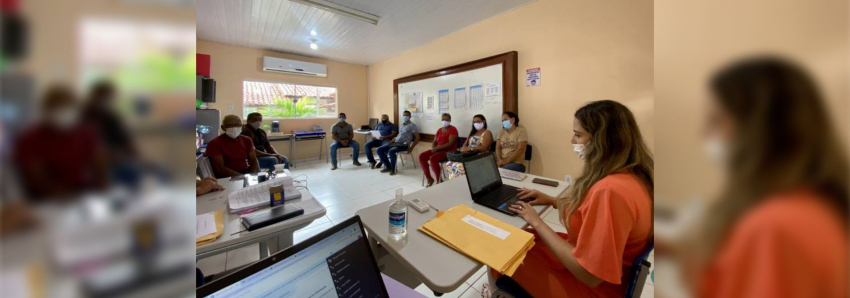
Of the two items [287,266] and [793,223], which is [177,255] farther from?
[287,266]

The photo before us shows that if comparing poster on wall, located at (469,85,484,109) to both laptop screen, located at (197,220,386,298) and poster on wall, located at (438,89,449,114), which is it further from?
laptop screen, located at (197,220,386,298)

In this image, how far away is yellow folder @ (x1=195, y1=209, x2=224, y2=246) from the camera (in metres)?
1.10

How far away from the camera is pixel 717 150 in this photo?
0.58 ft

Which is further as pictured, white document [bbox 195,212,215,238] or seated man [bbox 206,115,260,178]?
seated man [bbox 206,115,260,178]

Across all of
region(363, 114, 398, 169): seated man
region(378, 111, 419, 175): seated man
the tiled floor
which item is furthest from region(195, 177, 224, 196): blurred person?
region(363, 114, 398, 169): seated man

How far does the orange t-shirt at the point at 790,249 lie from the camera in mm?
140

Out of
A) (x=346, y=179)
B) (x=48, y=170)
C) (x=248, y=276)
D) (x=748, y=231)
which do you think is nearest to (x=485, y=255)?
(x=248, y=276)

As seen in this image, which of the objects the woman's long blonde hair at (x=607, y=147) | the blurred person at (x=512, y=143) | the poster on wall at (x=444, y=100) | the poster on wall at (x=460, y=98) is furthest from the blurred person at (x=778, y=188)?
the poster on wall at (x=444, y=100)

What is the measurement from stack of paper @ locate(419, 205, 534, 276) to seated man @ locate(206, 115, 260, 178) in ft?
7.63

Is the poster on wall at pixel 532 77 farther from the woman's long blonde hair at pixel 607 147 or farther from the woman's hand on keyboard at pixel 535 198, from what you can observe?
the woman's long blonde hair at pixel 607 147

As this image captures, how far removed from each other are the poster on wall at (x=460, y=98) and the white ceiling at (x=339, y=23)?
0.86m

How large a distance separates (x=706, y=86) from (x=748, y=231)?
0.28ft

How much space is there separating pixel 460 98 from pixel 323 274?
12.6ft

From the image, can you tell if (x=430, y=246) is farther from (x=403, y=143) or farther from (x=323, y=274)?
(x=403, y=143)
